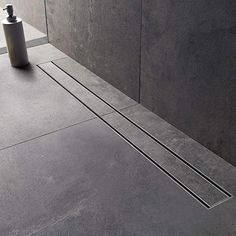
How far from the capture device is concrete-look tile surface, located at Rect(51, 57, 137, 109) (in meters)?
2.33

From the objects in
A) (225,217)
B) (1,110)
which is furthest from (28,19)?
(225,217)

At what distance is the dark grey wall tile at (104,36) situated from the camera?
2.17m

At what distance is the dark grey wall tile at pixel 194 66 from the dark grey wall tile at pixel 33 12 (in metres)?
1.45

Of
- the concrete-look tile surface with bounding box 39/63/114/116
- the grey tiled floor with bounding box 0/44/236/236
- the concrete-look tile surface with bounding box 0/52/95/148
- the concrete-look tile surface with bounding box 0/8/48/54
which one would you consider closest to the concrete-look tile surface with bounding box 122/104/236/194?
the grey tiled floor with bounding box 0/44/236/236

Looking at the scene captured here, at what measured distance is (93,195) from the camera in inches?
64.7

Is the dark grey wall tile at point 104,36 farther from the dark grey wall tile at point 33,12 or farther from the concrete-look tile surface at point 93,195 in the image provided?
the concrete-look tile surface at point 93,195

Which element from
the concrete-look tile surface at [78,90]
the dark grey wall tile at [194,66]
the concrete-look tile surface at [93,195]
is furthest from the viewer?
the concrete-look tile surface at [78,90]

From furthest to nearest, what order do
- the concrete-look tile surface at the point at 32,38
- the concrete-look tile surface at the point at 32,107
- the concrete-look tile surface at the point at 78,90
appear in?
the concrete-look tile surface at the point at 32,38 → the concrete-look tile surface at the point at 78,90 → the concrete-look tile surface at the point at 32,107

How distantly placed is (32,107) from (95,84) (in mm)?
461

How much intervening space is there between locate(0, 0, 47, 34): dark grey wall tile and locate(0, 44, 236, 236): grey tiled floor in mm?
A: 1015

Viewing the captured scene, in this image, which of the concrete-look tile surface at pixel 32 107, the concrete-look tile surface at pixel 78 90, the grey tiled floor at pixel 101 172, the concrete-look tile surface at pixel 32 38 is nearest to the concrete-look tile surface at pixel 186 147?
the grey tiled floor at pixel 101 172

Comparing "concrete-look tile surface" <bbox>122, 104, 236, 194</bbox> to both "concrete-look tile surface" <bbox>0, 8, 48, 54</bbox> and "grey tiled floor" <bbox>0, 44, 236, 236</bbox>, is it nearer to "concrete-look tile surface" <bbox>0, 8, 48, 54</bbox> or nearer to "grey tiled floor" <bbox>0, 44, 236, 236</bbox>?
"grey tiled floor" <bbox>0, 44, 236, 236</bbox>

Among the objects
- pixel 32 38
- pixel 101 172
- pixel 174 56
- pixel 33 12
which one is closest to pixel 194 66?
pixel 174 56

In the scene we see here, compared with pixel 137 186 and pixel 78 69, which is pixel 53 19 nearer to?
pixel 78 69
